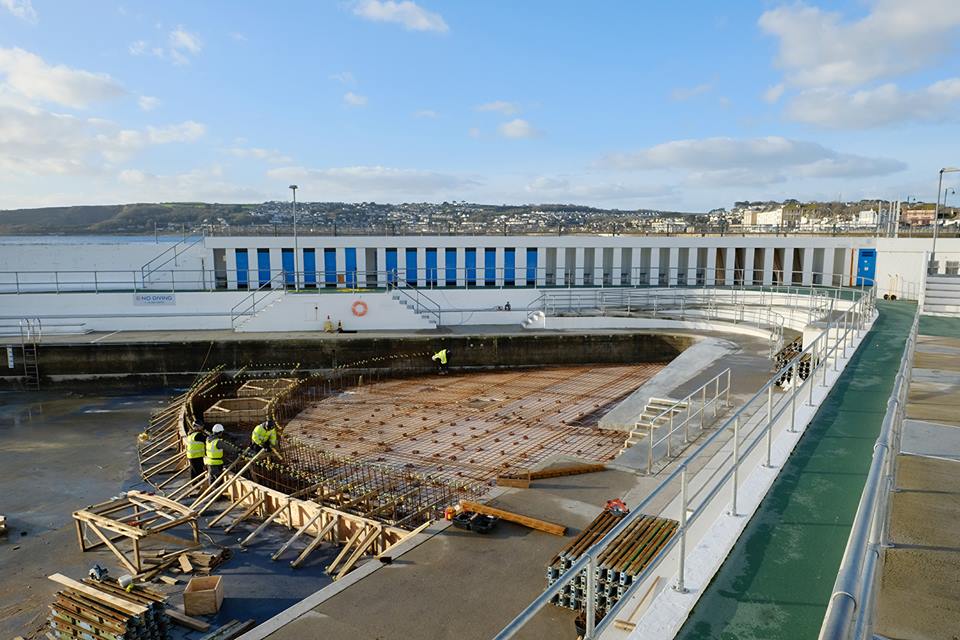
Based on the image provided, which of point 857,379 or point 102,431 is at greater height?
point 857,379

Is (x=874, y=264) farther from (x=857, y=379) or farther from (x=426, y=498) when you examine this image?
(x=426, y=498)

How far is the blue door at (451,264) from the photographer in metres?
32.7

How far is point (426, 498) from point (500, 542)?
4.17 meters

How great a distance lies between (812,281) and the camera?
33844 millimetres

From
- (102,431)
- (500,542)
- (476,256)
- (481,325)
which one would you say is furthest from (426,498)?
(476,256)

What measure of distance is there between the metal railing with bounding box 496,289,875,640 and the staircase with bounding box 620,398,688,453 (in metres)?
1.85

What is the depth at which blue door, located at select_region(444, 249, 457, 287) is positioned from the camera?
32.7m

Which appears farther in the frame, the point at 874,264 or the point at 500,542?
the point at 874,264

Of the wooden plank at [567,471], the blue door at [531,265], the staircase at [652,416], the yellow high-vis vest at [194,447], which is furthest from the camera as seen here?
the blue door at [531,265]

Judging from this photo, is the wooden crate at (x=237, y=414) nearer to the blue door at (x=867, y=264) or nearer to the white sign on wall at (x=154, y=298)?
the white sign on wall at (x=154, y=298)

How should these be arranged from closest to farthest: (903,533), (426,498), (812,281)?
(903,533) < (426,498) < (812,281)

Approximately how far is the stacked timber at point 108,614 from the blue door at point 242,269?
949 inches

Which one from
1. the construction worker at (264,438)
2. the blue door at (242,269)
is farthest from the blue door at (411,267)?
the construction worker at (264,438)

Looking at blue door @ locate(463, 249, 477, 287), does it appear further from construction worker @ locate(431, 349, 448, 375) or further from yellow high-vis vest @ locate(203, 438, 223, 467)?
yellow high-vis vest @ locate(203, 438, 223, 467)
